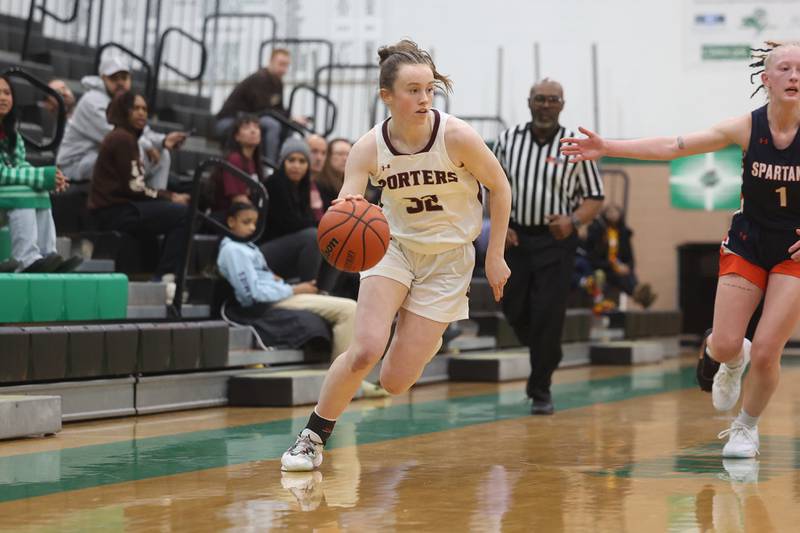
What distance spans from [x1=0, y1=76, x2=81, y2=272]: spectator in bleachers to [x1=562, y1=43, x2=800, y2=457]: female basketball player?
3.29 metres

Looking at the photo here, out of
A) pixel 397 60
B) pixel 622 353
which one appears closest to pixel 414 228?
pixel 397 60

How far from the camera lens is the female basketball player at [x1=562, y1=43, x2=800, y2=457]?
5.27 m

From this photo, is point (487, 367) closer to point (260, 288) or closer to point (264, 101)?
point (260, 288)

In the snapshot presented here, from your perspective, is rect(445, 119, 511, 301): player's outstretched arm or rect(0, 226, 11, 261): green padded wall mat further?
rect(0, 226, 11, 261): green padded wall mat

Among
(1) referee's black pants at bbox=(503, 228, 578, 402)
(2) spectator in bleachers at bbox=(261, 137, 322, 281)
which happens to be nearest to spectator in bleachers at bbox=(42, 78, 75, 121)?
(2) spectator in bleachers at bbox=(261, 137, 322, 281)

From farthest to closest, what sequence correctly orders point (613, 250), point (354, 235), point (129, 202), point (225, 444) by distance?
point (613, 250) → point (129, 202) → point (225, 444) → point (354, 235)

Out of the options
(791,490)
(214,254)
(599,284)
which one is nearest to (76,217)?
(214,254)

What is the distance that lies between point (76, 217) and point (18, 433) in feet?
11.6

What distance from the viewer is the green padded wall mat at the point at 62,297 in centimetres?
687

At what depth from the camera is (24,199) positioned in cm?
745

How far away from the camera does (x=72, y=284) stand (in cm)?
727

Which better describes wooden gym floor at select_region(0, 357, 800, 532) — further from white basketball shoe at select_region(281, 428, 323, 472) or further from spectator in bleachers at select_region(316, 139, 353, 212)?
spectator in bleachers at select_region(316, 139, 353, 212)

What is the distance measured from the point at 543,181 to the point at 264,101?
Answer: 5070mm

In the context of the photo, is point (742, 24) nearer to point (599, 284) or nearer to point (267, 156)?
point (599, 284)
